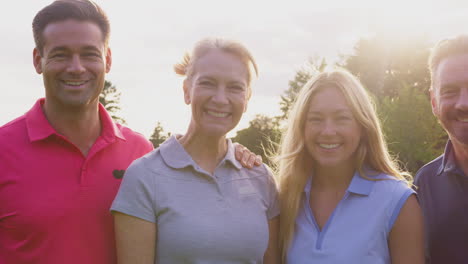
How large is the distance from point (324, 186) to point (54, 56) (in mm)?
2558

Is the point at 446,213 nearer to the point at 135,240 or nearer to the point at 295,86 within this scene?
the point at 135,240

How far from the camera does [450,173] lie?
15.2 ft

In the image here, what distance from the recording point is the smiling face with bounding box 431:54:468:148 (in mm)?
4516

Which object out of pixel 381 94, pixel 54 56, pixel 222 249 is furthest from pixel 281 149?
pixel 381 94

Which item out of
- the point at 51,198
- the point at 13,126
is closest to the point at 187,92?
the point at 51,198

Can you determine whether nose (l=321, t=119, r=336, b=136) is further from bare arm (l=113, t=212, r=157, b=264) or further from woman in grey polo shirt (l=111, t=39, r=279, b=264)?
bare arm (l=113, t=212, r=157, b=264)

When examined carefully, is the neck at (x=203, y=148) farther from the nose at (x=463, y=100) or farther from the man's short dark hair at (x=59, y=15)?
the nose at (x=463, y=100)

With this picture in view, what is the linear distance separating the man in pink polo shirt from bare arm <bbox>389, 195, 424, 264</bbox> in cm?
223

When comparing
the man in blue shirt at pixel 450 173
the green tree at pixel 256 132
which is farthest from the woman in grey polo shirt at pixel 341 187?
the green tree at pixel 256 132

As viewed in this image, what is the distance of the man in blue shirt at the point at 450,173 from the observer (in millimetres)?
4379

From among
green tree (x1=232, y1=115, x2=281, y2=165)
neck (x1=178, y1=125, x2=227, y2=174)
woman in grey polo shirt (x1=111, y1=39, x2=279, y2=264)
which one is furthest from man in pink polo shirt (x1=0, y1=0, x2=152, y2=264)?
green tree (x1=232, y1=115, x2=281, y2=165)

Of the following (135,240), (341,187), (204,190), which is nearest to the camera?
(135,240)

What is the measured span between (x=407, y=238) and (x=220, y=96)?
1.79 meters

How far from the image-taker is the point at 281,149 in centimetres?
495
